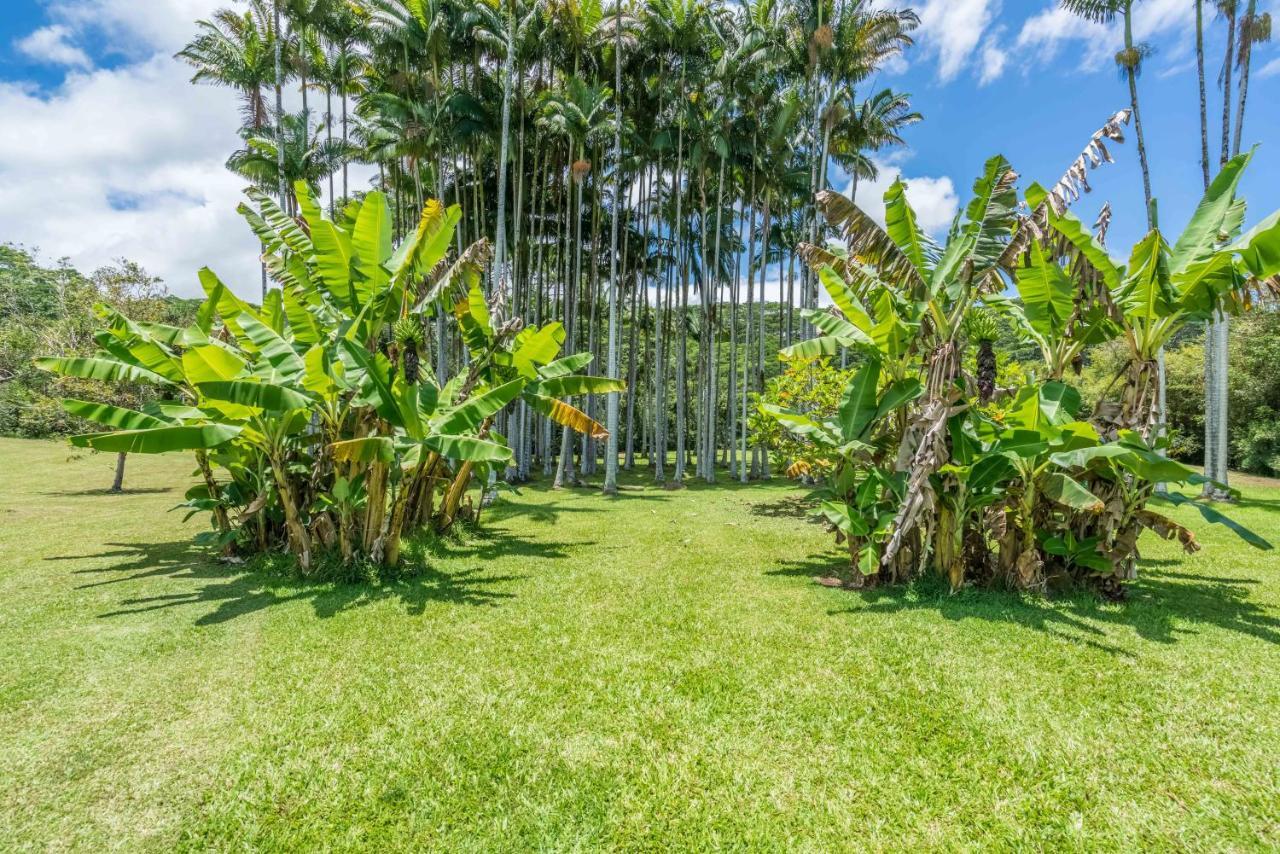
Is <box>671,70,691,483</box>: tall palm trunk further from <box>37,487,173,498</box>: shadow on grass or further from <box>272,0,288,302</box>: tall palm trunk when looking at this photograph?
<box>37,487,173,498</box>: shadow on grass

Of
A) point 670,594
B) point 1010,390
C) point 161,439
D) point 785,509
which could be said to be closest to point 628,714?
point 670,594

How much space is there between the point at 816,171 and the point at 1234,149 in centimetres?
1115

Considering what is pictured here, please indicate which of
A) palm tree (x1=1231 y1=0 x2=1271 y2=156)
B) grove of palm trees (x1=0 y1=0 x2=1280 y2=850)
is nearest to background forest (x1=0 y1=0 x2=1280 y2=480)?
palm tree (x1=1231 y1=0 x2=1271 y2=156)

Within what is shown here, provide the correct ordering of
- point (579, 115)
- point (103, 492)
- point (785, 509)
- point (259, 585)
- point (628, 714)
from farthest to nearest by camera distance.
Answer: point (579, 115)
point (103, 492)
point (785, 509)
point (259, 585)
point (628, 714)

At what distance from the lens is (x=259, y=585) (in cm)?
691

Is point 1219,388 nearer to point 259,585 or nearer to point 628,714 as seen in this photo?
point 628,714

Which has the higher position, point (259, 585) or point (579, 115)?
point (579, 115)

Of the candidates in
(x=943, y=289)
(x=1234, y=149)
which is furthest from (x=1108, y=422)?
(x=1234, y=149)

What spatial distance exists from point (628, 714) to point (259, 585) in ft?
18.1

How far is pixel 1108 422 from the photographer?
20.3 feet

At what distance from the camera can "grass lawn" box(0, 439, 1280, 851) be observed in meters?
2.90

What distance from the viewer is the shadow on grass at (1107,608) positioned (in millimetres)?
5301

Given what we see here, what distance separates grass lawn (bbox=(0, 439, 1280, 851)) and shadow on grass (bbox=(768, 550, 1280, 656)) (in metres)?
0.05

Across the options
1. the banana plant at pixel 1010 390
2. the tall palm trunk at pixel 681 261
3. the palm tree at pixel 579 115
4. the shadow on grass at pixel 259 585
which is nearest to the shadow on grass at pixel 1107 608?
the banana plant at pixel 1010 390
